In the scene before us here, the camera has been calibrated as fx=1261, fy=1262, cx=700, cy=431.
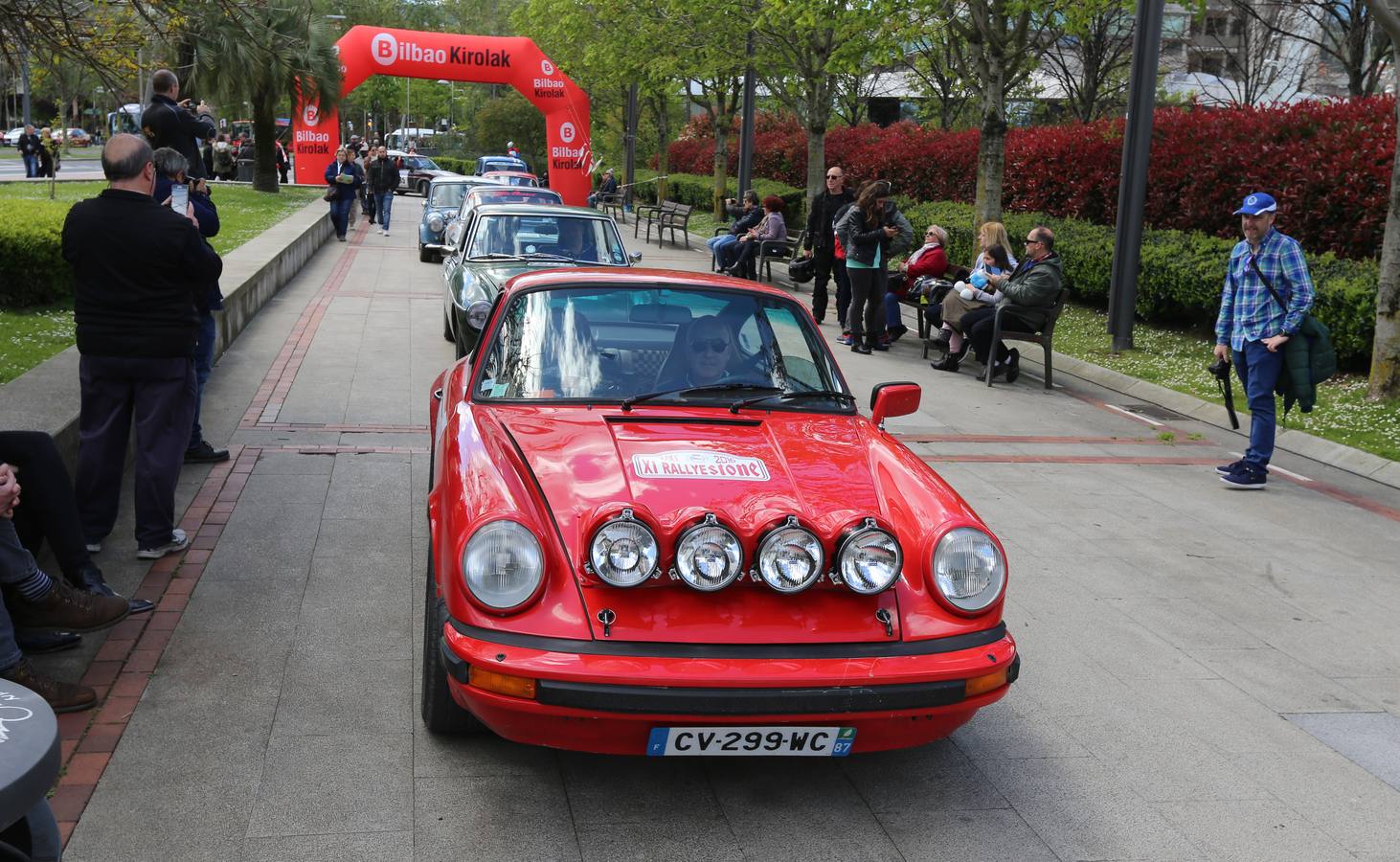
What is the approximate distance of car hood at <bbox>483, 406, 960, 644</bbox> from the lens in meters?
3.67

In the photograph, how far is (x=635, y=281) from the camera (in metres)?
5.50

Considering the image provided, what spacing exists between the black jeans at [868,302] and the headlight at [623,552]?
10.0 metres

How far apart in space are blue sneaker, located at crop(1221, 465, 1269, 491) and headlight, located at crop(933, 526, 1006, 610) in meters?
5.15

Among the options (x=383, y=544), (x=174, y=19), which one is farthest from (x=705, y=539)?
(x=174, y=19)

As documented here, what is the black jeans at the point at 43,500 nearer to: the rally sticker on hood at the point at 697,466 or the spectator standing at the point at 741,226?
the rally sticker on hood at the point at 697,466

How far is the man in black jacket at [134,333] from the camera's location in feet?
18.1

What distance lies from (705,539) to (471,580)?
2.28 ft

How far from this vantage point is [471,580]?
145 inches

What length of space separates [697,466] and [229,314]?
8.96 meters

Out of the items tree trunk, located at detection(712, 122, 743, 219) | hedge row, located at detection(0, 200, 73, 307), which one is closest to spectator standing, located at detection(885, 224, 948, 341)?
hedge row, located at detection(0, 200, 73, 307)

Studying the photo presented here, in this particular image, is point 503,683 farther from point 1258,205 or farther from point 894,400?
point 1258,205

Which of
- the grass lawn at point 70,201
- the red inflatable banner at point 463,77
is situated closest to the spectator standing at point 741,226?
the grass lawn at point 70,201

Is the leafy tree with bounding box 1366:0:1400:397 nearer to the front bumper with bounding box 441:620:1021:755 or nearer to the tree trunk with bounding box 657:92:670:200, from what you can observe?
the front bumper with bounding box 441:620:1021:755

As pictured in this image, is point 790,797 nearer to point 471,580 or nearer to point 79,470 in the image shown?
point 471,580
